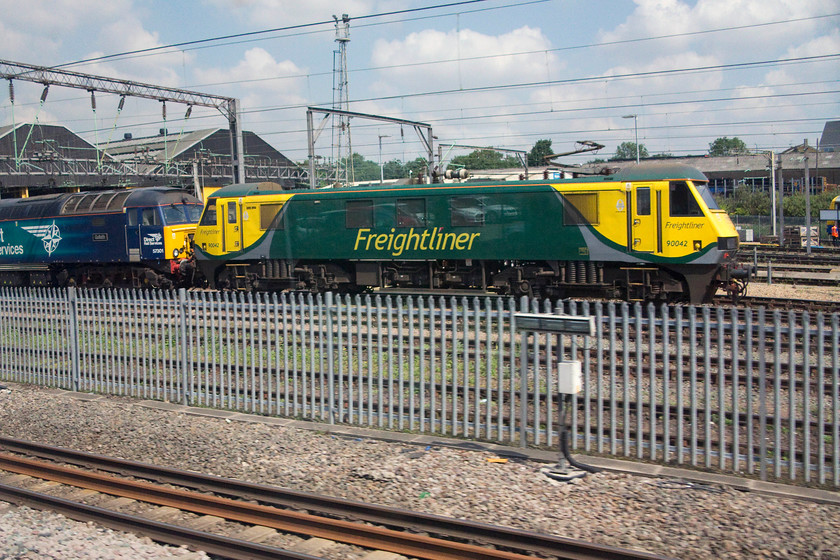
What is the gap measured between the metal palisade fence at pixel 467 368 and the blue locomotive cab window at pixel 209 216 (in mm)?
8590

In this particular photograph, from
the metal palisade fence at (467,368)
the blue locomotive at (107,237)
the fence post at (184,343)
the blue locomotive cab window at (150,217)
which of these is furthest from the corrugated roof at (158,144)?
the fence post at (184,343)

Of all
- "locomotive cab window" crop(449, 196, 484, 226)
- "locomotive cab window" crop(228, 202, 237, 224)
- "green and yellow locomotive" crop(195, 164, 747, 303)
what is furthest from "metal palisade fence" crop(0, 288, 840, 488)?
"locomotive cab window" crop(228, 202, 237, 224)

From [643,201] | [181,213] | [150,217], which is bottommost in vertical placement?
[643,201]

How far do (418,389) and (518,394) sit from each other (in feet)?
4.44

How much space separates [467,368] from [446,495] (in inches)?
72.4

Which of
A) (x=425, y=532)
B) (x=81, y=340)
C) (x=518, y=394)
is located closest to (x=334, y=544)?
(x=425, y=532)

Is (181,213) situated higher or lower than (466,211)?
higher

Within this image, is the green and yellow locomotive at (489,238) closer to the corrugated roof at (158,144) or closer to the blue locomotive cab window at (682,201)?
the blue locomotive cab window at (682,201)

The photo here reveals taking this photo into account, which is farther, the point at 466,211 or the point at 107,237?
the point at 107,237

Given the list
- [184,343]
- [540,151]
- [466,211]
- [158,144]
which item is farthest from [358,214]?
[540,151]

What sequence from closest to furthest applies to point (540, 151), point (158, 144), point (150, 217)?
point (150, 217), point (158, 144), point (540, 151)

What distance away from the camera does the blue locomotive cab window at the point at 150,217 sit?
22.6 m

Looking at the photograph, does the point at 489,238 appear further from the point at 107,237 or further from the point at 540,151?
the point at 540,151

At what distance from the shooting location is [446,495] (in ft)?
21.7
